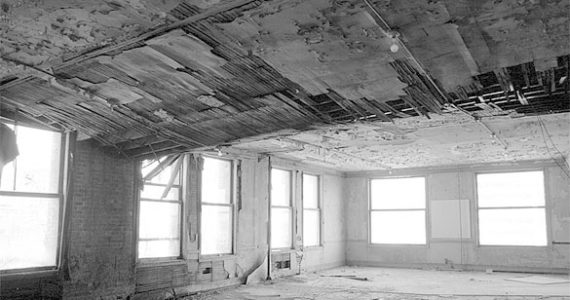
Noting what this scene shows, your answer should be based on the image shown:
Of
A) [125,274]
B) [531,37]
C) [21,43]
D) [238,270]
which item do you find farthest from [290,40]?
[238,270]

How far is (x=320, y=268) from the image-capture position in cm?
1205

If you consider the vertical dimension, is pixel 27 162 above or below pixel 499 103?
below

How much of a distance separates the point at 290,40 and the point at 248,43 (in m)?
0.32

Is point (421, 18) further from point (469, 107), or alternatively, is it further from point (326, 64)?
point (469, 107)

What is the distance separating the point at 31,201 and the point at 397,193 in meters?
9.61

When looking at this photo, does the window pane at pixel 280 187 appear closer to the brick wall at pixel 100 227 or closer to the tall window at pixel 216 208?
the tall window at pixel 216 208

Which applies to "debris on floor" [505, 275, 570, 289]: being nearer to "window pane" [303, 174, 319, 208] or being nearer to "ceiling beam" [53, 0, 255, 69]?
"window pane" [303, 174, 319, 208]

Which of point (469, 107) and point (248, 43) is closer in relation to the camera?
point (248, 43)

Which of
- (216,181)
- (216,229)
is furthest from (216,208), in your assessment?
(216,181)

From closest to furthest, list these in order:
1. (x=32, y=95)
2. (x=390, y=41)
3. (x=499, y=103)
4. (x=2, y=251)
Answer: (x=390, y=41) → (x=499, y=103) → (x=32, y=95) → (x=2, y=251)

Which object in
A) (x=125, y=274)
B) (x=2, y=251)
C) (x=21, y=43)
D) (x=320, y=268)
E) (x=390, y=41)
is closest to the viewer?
(x=390, y=41)

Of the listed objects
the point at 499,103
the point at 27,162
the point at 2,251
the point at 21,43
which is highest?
the point at 21,43

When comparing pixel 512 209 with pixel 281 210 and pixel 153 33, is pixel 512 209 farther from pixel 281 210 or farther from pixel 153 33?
pixel 153 33

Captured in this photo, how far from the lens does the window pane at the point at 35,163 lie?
Answer: 18.9 feet
